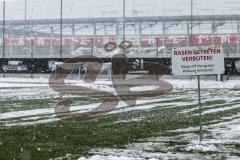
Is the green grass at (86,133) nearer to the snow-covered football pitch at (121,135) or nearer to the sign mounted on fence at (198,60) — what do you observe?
the snow-covered football pitch at (121,135)

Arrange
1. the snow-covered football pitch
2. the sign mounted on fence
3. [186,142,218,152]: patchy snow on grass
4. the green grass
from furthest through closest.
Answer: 1. the sign mounted on fence
2. [186,142,218,152]: patchy snow on grass
3. the green grass
4. the snow-covered football pitch

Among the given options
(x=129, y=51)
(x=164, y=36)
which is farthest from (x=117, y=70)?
(x=164, y=36)

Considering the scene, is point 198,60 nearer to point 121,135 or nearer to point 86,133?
point 121,135

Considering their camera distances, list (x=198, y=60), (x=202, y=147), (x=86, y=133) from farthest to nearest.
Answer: (x=86, y=133) < (x=198, y=60) < (x=202, y=147)

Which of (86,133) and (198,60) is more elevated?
(198,60)

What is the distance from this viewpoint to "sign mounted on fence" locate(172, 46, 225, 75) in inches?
436

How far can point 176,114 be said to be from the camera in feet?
58.4

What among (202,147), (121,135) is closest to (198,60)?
(202,147)

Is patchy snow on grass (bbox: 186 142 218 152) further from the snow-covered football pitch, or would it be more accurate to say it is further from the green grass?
the green grass

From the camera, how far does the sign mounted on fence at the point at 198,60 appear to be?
11.1 meters

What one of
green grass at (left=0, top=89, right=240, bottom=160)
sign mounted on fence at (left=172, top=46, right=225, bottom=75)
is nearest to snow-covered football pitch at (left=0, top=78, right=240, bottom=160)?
green grass at (left=0, top=89, right=240, bottom=160)

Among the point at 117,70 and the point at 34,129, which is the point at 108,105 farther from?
the point at 117,70

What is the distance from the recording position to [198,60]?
11180 mm

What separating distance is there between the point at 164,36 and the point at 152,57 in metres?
12.7
